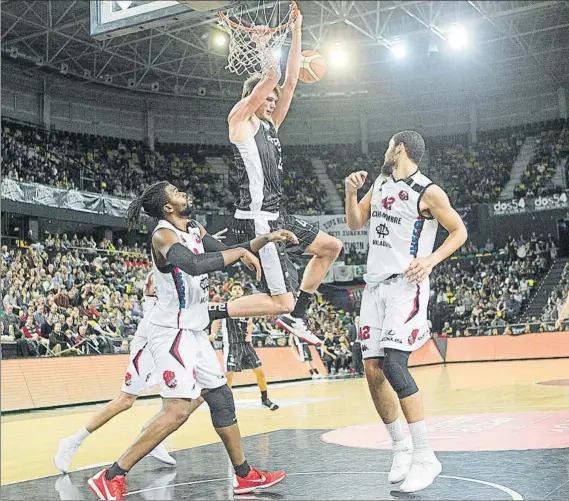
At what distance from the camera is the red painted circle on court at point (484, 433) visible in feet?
20.9

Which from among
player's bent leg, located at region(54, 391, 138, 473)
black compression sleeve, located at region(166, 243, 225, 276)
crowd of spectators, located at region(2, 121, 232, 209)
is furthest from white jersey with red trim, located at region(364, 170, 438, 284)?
crowd of spectators, located at region(2, 121, 232, 209)

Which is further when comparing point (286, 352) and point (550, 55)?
point (550, 55)

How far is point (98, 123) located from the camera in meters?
29.7

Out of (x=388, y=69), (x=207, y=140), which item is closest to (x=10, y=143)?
(x=207, y=140)

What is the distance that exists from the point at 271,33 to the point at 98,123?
24.5 m

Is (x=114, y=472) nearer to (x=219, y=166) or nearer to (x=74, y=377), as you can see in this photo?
(x=74, y=377)

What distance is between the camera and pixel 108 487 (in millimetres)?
4570

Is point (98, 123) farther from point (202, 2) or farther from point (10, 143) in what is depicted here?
point (202, 2)

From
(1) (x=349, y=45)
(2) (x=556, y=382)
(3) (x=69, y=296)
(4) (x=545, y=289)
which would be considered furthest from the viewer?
(1) (x=349, y=45)

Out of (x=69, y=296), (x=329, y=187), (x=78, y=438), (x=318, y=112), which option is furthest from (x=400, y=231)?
(x=318, y=112)

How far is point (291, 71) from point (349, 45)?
70.9 feet

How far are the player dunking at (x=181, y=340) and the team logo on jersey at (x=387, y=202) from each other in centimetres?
68

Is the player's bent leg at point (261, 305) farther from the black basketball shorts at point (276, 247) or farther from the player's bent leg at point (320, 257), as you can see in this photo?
the player's bent leg at point (320, 257)

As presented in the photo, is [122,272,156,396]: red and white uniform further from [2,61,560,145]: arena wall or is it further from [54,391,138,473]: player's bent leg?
[2,61,560,145]: arena wall
